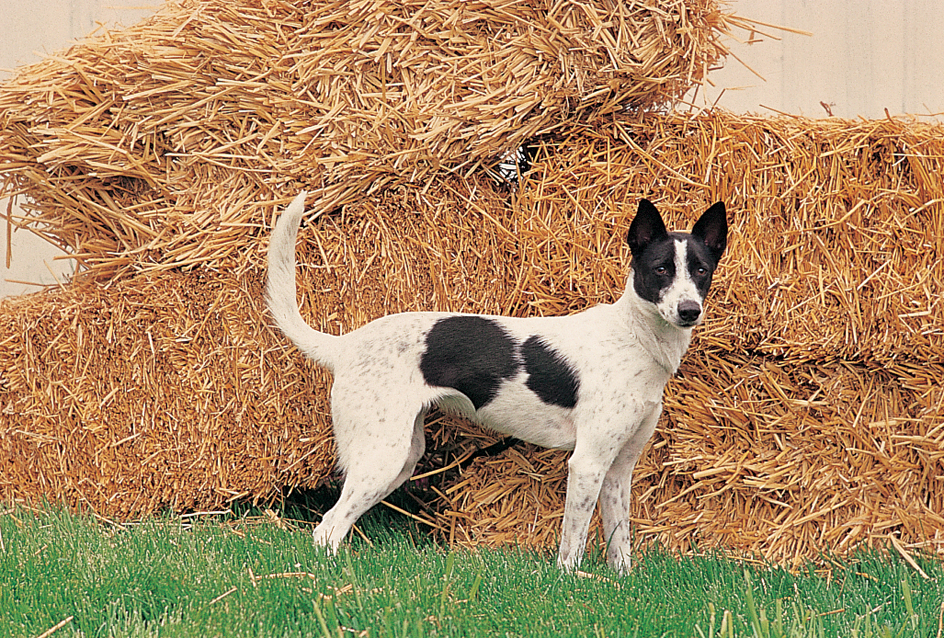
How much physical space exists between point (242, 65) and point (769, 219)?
194 centimetres

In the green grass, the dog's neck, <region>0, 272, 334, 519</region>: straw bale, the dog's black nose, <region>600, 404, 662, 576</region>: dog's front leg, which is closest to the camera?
the green grass

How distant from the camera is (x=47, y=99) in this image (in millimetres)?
3029

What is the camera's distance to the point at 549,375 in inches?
107

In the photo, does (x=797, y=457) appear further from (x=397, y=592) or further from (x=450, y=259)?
(x=397, y=592)

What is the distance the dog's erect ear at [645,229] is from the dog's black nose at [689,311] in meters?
0.25

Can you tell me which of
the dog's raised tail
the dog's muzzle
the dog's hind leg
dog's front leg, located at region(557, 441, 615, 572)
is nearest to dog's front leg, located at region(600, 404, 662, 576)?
dog's front leg, located at region(557, 441, 615, 572)

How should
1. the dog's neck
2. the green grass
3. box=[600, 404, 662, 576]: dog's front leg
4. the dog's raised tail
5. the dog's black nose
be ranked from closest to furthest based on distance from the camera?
1. the green grass
2. the dog's black nose
3. the dog's neck
4. box=[600, 404, 662, 576]: dog's front leg
5. the dog's raised tail

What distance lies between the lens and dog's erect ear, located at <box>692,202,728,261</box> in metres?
2.56

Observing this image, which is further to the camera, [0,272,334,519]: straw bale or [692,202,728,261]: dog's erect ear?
[0,272,334,519]: straw bale

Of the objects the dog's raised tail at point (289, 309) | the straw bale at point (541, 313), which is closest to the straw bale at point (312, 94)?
the straw bale at point (541, 313)

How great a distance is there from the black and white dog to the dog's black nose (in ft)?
0.38

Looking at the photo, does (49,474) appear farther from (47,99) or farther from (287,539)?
(47,99)

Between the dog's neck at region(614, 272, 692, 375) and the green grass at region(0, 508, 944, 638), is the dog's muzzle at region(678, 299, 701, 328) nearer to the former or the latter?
the dog's neck at region(614, 272, 692, 375)

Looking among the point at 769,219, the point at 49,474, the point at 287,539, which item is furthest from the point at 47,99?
the point at 769,219
